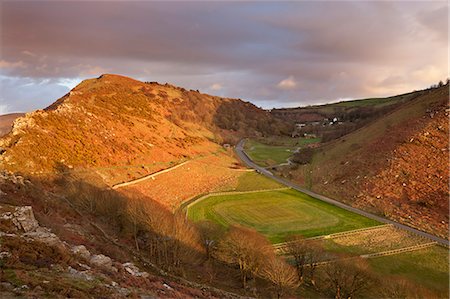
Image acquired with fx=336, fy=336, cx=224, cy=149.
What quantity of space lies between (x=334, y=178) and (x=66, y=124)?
6248 cm

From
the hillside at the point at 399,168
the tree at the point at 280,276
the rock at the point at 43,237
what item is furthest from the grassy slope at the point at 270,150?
the rock at the point at 43,237

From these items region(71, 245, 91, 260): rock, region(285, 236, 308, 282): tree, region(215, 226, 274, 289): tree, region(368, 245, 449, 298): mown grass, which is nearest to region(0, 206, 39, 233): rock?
region(71, 245, 91, 260): rock

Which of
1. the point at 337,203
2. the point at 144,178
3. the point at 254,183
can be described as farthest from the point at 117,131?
the point at 337,203

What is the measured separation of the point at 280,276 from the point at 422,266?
21109 mm

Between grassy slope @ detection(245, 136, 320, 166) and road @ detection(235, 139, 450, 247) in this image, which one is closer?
road @ detection(235, 139, 450, 247)

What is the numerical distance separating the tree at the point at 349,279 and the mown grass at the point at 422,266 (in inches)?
304

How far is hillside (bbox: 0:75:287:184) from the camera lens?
61.2 m

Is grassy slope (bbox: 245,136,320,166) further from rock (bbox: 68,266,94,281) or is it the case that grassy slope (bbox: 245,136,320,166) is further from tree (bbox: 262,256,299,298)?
rock (bbox: 68,266,94,281)

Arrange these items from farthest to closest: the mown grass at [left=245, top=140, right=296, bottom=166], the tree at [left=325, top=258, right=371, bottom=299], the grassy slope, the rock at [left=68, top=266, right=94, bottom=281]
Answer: the grassy slope → the mown grass at [left=245, top=140, right=296, bottom=166] → the tree at [left=325, top=258, right=371, bottom=299] → the rock at [left=68, top=266, right=94, bottom=281]

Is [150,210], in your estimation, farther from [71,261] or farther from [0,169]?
[0,169]

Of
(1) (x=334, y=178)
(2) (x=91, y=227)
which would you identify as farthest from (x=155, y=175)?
(1) (x=334, y=178)

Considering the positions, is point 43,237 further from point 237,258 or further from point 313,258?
point 313,258

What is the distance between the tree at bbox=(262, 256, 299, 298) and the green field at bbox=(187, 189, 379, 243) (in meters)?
14.1

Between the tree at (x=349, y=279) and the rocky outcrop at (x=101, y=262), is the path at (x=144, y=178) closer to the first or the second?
the rocky outcrop at (x=101, y=262)
